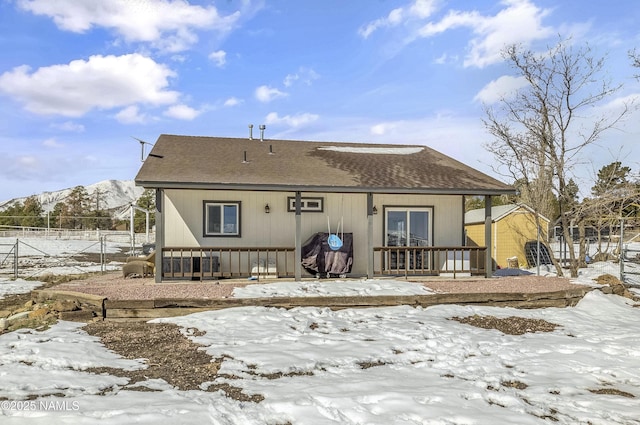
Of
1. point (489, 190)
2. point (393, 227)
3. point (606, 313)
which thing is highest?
point (489, 190)

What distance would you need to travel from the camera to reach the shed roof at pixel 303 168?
10.5 meters

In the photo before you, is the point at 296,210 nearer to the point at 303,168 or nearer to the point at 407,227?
the point at 303,168

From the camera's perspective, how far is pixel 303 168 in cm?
1195

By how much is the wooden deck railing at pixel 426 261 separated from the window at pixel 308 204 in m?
2.05

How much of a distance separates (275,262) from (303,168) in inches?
110

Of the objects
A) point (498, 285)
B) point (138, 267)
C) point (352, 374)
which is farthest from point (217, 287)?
point (498, 285)

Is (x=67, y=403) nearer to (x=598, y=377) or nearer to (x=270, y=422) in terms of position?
(x=270, y=422)

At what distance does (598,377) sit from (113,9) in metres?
12.2

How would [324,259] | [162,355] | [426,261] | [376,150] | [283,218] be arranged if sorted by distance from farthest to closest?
[376,150] < [426,261] < [283,218] < [324,259] < [162,355]

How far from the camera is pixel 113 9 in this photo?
10.4m

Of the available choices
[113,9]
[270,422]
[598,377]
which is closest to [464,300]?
[598,377]

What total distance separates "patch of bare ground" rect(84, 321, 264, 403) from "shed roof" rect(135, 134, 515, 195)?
419 cm

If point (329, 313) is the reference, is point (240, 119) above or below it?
above

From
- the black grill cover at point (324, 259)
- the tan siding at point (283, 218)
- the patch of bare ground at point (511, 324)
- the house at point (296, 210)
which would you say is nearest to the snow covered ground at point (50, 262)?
the tan siding at point (283, 218)
